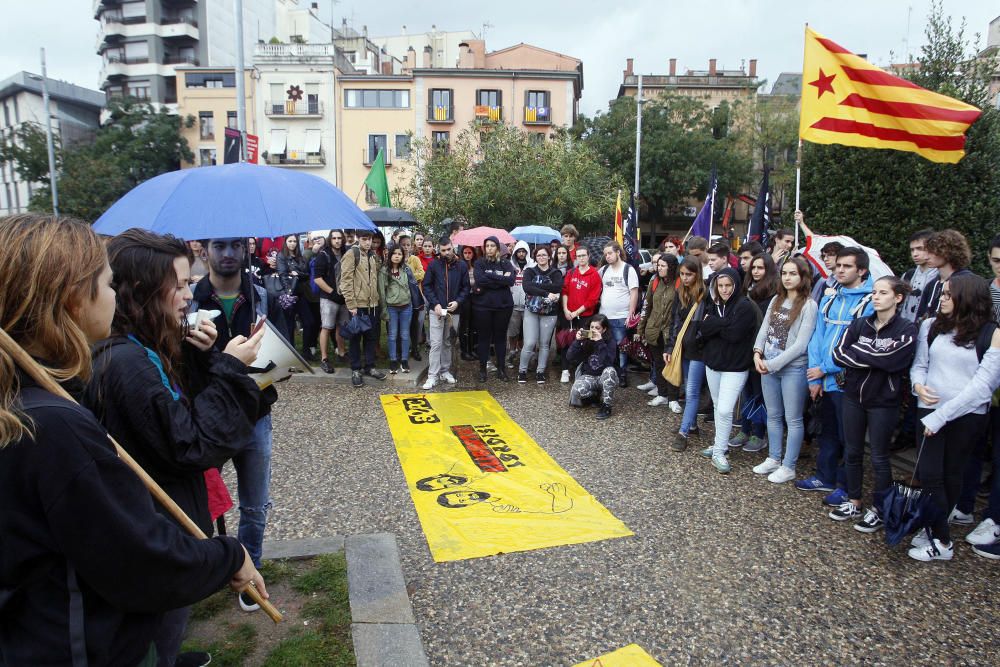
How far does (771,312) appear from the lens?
582 centimetres

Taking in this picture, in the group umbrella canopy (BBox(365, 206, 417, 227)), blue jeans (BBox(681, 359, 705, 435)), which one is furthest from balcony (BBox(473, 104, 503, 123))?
blue jeans (BBox(681, 359, 705, 435))

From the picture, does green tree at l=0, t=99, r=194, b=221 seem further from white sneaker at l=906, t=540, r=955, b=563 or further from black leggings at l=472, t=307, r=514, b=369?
white sneaker at l=906, t=540, r=955, b=563

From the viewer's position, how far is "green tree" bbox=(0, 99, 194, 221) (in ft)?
123

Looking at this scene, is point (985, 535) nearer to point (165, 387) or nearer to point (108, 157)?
point (165, 387)

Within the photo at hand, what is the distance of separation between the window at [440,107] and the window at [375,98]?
64.0 inches

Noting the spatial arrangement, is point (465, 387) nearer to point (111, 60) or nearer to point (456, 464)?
point (456, 464)

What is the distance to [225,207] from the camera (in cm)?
362

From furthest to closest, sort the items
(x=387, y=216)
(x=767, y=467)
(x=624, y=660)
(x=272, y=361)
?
(x=387, y=216) → (x=767, y=467) → (x=624, y=660) → (x=272, y=361)

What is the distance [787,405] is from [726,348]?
719mm

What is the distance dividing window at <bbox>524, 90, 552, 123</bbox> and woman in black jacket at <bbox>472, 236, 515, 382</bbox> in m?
36.1

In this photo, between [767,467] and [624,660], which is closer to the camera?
[624,660]

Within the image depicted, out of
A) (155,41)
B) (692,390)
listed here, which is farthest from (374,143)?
(692,390)

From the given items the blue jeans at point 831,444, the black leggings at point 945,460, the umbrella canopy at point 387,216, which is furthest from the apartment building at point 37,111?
the black leggings at point 945,460

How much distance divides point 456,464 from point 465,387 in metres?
3.04
